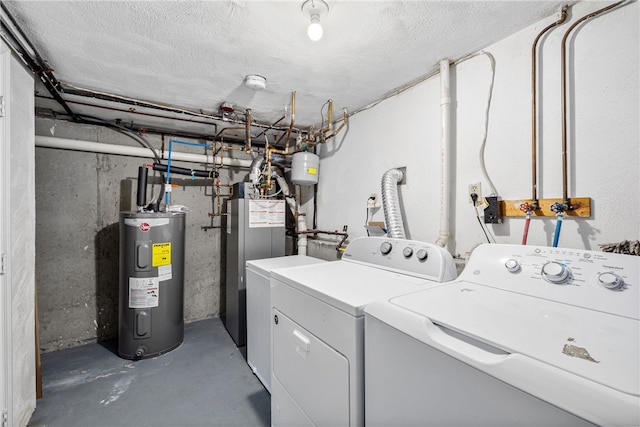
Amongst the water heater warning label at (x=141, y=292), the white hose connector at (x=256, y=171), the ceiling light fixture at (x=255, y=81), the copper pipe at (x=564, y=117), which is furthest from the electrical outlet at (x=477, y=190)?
the water heater warning label at (x=141, y=292)

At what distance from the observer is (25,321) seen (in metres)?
1.48

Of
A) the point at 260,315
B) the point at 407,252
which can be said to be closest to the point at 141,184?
the point at 260,315

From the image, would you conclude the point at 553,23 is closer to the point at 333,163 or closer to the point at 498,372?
the point at 498,372

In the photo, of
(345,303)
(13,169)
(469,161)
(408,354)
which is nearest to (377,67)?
(469,161)

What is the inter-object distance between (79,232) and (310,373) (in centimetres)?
259

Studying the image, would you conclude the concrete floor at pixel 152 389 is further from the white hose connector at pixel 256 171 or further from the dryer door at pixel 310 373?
the white hose connector at pixel 256 171

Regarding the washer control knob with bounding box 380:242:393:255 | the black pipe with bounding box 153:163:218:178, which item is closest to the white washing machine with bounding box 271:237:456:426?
the washer control knob with bounding box 380:242:393:255

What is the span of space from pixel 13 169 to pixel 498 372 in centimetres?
218

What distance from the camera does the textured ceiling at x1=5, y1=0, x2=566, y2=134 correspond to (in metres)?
1.15

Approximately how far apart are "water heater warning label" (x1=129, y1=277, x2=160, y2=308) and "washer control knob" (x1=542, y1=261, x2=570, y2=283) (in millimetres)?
2550

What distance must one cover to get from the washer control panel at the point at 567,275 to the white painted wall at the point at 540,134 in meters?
0.29

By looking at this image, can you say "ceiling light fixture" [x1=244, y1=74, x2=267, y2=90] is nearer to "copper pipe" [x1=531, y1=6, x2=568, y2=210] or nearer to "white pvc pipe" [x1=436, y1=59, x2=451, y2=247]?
"white pvc pipe" [x1=436, y1=59, x2=451, y2=247]

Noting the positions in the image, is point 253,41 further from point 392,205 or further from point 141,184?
point 141,184

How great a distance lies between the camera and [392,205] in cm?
175
